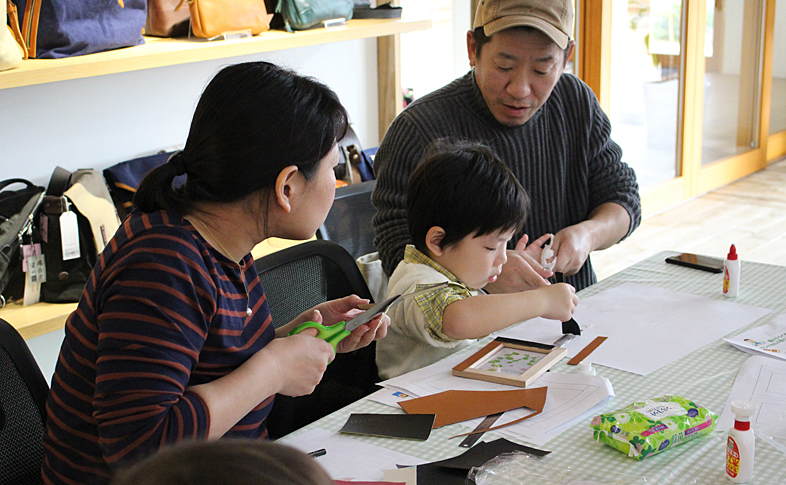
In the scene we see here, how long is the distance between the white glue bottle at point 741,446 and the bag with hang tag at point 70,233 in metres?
1.87

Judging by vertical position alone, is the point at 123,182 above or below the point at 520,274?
above

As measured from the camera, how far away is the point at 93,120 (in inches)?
103

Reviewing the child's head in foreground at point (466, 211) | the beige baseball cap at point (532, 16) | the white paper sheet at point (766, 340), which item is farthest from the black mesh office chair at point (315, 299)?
the white paper sheet at point (766, 340)

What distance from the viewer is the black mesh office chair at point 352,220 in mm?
2191

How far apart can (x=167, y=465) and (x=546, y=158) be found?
5.54 ft

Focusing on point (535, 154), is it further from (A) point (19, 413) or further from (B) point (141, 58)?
(A) point (19, 413)

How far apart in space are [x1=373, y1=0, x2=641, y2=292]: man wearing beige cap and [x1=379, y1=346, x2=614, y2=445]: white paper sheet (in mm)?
372

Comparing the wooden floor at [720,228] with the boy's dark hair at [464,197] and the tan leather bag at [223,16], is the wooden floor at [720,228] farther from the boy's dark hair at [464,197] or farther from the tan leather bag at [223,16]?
the boy's dark hair at [464,197]

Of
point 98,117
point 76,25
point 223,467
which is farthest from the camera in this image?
point 98,117

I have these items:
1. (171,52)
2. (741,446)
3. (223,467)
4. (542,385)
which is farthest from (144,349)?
(171,52)

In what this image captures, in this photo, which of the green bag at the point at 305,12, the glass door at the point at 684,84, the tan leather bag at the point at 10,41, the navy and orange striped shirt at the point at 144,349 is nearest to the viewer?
the navy and orange striped shirt at the point at 144,349

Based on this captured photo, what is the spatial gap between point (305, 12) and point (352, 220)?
917 millimetres

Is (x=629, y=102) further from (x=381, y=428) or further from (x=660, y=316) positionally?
(x=381, y=428)

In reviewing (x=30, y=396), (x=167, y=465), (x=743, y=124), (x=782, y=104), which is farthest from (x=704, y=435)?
(x=782, y=104)
